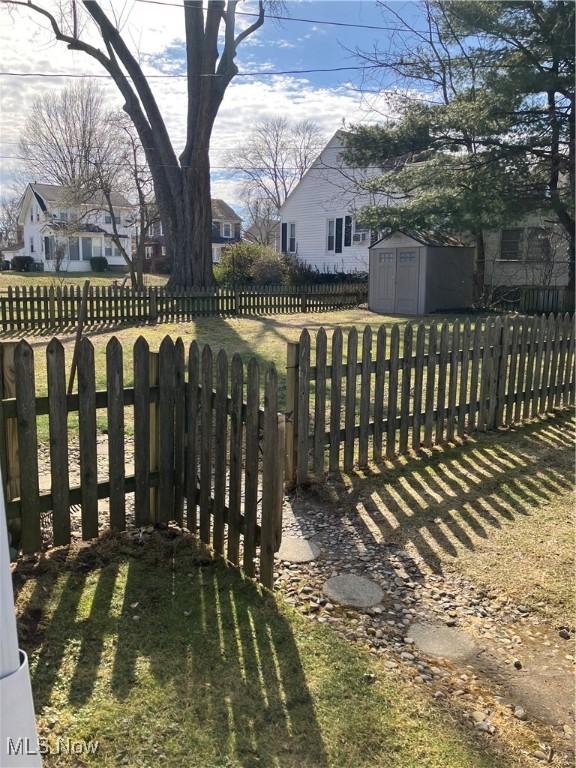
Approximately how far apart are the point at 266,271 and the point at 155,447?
→ 24.2 m

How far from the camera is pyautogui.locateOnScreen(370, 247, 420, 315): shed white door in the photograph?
19859mm

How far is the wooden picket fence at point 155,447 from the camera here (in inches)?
130

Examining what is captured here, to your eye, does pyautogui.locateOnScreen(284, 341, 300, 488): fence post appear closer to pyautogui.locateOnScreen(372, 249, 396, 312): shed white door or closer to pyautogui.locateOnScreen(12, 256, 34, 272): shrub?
pyautogui.locateOnScreen(372, 249, 396, 312): shed white door

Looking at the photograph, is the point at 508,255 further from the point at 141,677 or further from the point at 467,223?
the point at 141,677

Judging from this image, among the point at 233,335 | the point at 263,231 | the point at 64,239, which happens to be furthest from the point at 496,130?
the point at 263,231

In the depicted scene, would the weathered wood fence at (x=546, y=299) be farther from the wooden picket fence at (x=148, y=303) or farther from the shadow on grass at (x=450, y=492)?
the shadow on grass at (x=450, y=492)

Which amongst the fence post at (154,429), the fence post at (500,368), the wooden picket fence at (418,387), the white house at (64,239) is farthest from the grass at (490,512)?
the white house at (64,239)

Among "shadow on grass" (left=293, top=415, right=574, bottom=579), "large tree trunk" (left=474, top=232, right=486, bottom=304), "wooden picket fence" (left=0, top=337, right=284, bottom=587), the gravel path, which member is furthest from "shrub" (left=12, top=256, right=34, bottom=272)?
the gravel path

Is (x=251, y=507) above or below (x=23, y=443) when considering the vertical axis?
below

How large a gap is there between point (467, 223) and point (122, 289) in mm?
9883

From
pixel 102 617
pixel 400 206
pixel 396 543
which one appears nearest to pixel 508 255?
pixel 400 206

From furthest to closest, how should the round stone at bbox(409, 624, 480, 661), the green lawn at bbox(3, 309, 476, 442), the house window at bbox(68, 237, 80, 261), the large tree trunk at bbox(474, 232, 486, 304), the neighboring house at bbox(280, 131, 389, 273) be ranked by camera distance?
1. the house window at bbox(68, 237, 80, 261)
2. the neighboring house at bbox(280, 131, 389, 273)
3. the large tree trunk at bbox(474, 232, 486, 304)
4. the green lawn at bbox(3, 309, 476, 442)
5. the round stone at bbox(409, 624, 480, 661)

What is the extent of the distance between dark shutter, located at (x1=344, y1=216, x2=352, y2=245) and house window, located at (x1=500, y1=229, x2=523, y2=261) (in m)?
8.93

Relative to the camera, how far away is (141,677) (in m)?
2.51
